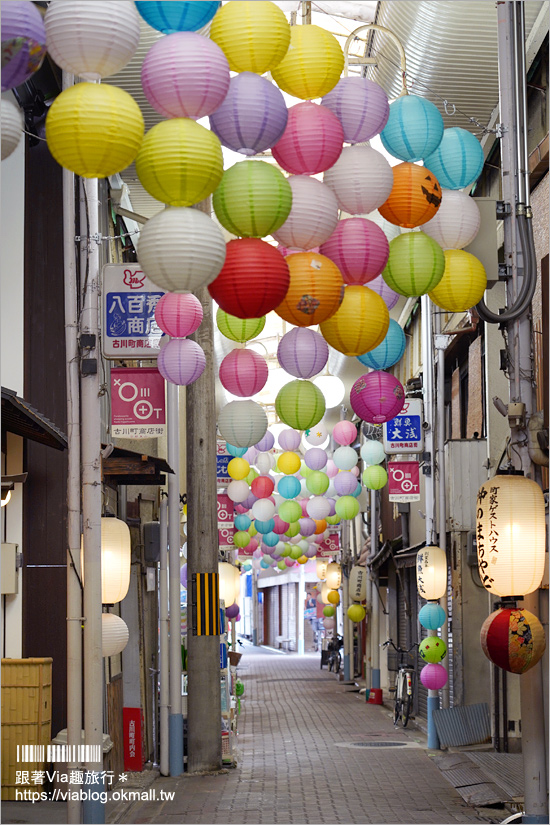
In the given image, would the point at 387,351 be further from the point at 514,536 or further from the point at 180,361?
the point at 514,536

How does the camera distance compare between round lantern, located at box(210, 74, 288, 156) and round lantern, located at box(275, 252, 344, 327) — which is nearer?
round lantern, located at box(210, 74, 288, 156)

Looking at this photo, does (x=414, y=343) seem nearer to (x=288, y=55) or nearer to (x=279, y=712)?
(x=279, y=712)

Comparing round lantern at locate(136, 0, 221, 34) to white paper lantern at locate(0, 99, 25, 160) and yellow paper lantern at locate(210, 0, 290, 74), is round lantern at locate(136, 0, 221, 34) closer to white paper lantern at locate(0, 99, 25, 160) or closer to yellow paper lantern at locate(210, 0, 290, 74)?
yellow paper lantern at locate(210, 0, 290, 74)

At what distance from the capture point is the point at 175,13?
6121 millimetres

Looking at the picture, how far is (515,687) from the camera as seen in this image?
50.9 feet

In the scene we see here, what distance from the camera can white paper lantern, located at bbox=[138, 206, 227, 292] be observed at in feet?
19.8

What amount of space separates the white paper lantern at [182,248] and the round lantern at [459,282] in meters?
2.79

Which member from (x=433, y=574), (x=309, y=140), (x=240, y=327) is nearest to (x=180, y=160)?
(x=309, y=140)

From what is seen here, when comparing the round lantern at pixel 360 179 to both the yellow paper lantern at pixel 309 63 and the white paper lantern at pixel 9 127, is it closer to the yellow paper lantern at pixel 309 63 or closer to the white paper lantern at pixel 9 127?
the yellow paper lantern at pixel 309 63

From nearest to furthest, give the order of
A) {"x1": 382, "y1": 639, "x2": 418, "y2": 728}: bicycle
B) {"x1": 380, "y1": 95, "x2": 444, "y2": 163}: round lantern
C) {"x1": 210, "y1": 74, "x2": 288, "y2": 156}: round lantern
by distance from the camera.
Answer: {"x1": 210, "y1": 74, "x2": 288, "y2": 156}: round lantern < {"x1": 380, "y1": 95, "x2": 444, "y2": 163}: round lantern < {"x1": 382, "y1": 639, "x2": 418, "y2": 728}: bicycle

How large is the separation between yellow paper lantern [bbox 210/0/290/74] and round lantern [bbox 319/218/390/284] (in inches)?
55.0

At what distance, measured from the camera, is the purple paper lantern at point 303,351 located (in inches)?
345

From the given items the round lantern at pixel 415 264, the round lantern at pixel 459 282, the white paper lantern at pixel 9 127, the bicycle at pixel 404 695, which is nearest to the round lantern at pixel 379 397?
the round lantern at pixel 459 282

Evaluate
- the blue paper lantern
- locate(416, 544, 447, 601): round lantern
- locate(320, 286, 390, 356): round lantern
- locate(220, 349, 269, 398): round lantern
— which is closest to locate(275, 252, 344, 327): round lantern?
locate(320, 286, 390, 356): round lantern
